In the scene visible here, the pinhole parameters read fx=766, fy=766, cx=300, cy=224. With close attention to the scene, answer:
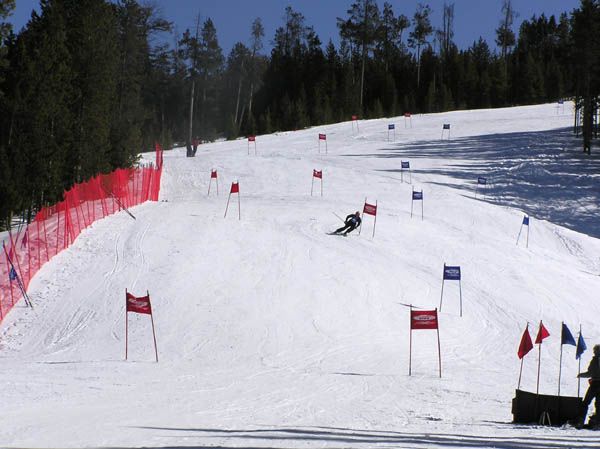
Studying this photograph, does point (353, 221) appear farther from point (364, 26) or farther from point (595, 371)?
point (364, 26)

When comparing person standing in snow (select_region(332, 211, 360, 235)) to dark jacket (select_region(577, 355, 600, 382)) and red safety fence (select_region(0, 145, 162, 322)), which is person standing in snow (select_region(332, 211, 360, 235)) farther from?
dark jacket (select_region(577, 355, 600, 382))

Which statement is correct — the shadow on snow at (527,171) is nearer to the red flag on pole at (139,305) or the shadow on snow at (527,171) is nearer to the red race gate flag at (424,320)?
the red race gate flag at (424,320)

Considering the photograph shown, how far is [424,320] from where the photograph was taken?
16.2 m

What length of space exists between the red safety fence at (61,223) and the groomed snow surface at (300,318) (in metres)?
0.44

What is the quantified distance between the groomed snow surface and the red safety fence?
44 cm

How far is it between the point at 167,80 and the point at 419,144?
3911 cm

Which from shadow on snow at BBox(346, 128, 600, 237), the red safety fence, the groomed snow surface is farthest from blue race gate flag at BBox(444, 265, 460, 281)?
shadow on snow at BBox(346, 128, 600, 237)

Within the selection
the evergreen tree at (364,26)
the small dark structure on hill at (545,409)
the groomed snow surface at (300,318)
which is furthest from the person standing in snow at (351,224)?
the evergreen tree at (364,26)

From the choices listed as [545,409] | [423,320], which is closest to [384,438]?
[545,409]

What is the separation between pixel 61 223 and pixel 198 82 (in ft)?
184

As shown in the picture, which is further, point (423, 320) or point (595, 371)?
point (423, 320)

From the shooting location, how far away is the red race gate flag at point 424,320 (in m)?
16.0

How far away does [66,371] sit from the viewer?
14.6 meters

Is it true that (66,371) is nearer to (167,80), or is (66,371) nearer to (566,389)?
(566,389)
